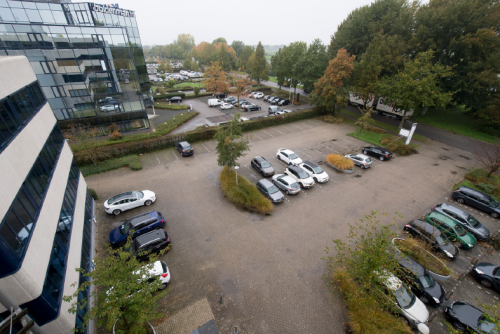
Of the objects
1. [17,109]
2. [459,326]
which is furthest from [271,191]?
[17,109]

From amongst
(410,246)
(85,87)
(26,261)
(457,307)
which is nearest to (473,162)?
(410,246)

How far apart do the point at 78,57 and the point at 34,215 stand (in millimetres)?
23706

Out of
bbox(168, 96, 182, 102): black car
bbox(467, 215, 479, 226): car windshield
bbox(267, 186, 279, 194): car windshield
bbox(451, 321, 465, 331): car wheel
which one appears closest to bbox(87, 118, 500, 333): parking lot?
bbox(267, 186, 279, 194): car windshield

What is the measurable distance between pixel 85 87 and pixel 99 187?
1382cm

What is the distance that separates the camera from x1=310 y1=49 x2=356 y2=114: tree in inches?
1190

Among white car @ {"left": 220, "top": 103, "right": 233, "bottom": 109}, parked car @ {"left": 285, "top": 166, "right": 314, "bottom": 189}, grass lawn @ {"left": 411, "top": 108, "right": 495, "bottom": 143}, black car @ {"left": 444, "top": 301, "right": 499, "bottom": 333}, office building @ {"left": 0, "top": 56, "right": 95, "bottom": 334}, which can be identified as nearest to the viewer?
office building @ {"left": 0, "top": 56, "right": 95, "bottom": 334}

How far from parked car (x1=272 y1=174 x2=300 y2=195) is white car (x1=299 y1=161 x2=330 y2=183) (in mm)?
2420

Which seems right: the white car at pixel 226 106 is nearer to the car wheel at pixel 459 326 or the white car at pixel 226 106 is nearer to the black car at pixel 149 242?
the black car at pixel 149 242

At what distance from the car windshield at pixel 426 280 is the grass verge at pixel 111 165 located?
23.0m

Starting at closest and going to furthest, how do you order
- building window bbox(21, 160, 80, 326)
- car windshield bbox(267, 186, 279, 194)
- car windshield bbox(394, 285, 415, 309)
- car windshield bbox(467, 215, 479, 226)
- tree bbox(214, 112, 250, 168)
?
building window bbox(21, 160, 80, 326), car windshield bbox(394, 285, 415, 309), car windshield bbox(467, 215, 479, 226), car windshield bbox(267, 186, 279, 194), tree bbox(214, 112, 250, 168)

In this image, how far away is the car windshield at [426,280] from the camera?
10.8 m

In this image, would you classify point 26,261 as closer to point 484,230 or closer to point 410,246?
point 410,246

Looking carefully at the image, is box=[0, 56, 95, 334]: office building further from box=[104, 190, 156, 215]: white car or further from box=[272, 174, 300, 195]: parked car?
box=[272, 174, 300, 195]: parked car

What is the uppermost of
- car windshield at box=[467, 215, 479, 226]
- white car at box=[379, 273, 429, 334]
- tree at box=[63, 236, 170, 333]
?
tree at box=[63, 236, 170, 333]
